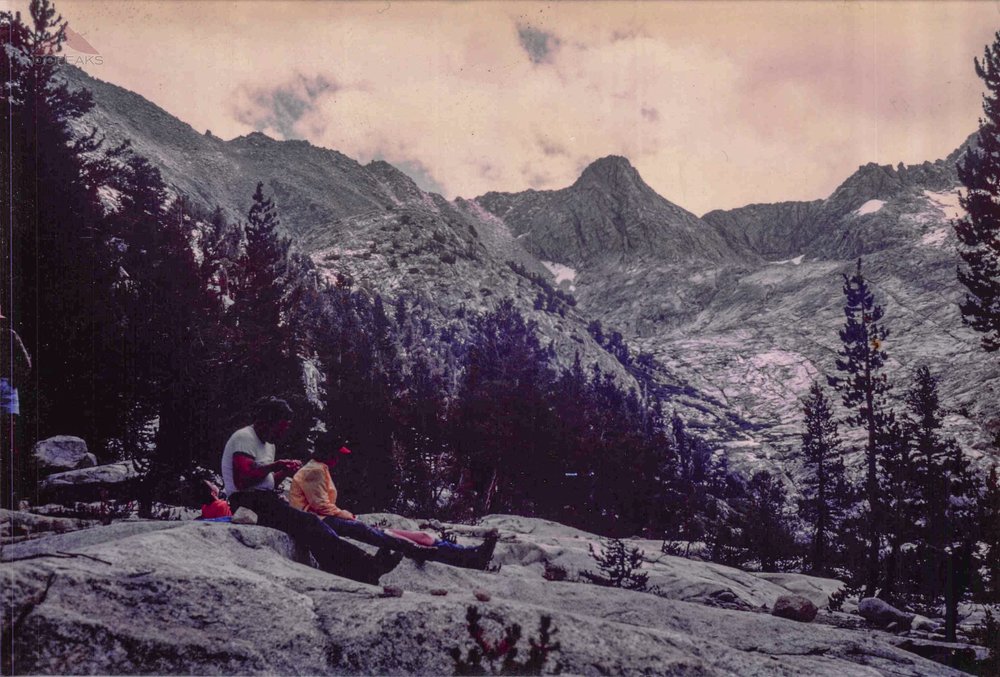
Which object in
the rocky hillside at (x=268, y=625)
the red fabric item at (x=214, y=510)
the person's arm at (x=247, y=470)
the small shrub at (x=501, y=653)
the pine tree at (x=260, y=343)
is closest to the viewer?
the rocky hillside at (x=268, y=625)

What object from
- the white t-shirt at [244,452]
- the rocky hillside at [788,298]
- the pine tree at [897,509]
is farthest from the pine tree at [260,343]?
the rocky hillside at [788,298]

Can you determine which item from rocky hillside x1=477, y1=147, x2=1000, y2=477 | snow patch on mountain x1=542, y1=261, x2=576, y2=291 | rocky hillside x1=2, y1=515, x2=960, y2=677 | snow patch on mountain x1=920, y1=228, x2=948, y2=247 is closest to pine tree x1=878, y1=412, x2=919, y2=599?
rocky hillside x1=2, y1=515, x2=960, y2=677

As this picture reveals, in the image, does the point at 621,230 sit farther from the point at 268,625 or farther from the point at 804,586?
the point at 268,625

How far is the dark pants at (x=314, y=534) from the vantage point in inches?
256

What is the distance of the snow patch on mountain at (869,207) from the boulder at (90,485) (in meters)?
180

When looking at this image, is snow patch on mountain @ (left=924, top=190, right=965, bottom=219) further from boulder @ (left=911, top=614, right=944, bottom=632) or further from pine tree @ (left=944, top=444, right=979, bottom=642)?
boulder @ (left=911, top=614, right=944, bottom=632)

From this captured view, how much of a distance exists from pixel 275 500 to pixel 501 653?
338 cm

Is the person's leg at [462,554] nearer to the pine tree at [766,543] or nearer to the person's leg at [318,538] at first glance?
the person's leg at [318,538]

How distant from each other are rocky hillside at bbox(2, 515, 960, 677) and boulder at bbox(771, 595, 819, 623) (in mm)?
1359

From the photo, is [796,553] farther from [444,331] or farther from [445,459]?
[444,331]

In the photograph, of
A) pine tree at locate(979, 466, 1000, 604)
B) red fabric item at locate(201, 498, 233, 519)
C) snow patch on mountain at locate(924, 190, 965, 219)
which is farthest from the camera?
snow patch on mountain at locate(924, 190, 965, 219)

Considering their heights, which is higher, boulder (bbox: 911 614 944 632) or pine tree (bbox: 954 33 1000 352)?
pine tree (bbox: 954 33 1000 352)

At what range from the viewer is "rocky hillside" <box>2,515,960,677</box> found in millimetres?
3863

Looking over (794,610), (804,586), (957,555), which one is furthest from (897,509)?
(794,610)
